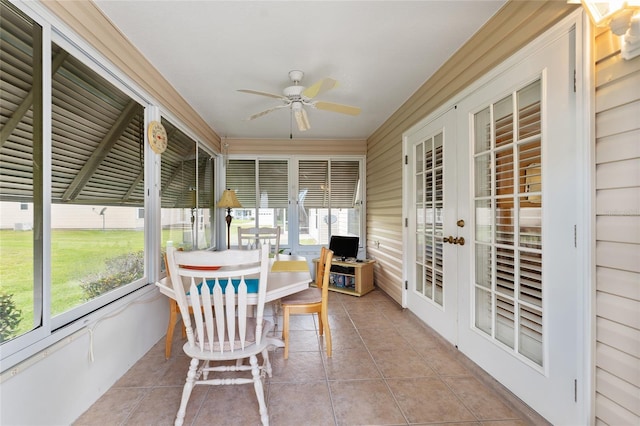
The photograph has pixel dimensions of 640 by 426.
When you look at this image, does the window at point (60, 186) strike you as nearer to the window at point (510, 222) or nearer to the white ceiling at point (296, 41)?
the white ceiling at point (296, 41)

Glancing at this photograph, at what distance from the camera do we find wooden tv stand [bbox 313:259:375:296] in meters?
4.11

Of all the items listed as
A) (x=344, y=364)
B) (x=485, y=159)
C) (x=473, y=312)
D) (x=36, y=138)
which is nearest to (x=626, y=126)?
(x=485, y=159)

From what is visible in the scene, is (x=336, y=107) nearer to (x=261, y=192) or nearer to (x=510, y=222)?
(x=510, y=222)

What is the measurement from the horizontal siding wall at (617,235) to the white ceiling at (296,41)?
3.17 feet

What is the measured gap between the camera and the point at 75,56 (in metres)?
1.75

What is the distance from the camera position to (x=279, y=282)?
198 cm

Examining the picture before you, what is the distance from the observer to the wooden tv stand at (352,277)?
13.5 ft

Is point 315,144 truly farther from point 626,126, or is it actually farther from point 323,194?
point 626,126

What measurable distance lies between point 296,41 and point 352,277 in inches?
130

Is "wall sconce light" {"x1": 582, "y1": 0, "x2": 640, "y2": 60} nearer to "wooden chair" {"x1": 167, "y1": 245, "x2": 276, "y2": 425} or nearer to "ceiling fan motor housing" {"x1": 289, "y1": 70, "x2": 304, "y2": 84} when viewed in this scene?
"wooden chair" {"x1": 167, "y1": 245, "x2": 276, "y2": 425}

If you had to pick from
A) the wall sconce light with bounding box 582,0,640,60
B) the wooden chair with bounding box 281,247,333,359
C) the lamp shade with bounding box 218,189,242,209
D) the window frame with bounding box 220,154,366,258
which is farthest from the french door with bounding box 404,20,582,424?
the lamp shade with bounding box 218,189,242,209

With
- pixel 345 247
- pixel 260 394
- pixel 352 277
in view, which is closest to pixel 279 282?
pixel 260 394

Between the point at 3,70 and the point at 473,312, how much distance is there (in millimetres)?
3174

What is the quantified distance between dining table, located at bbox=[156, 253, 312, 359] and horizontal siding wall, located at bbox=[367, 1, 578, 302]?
1660 mm
